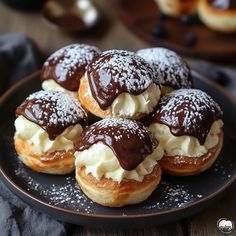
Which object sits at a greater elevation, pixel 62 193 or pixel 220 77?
pixel 62 193

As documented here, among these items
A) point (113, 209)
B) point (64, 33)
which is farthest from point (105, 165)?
point (64, 33)

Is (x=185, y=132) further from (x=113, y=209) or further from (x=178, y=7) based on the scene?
(x=178, y=7)

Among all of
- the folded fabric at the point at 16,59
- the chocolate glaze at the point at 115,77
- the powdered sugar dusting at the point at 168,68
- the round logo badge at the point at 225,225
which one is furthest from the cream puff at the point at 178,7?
the round logo badge at the point at 225,225

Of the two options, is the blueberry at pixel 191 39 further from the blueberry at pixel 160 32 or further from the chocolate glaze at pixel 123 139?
the chocolate glaze at pixel 123 139

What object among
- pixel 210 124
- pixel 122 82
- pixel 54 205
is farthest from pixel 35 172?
pixel 210 124

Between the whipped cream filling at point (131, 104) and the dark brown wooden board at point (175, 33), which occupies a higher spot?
the whipped cream filling at point (131, 104)
